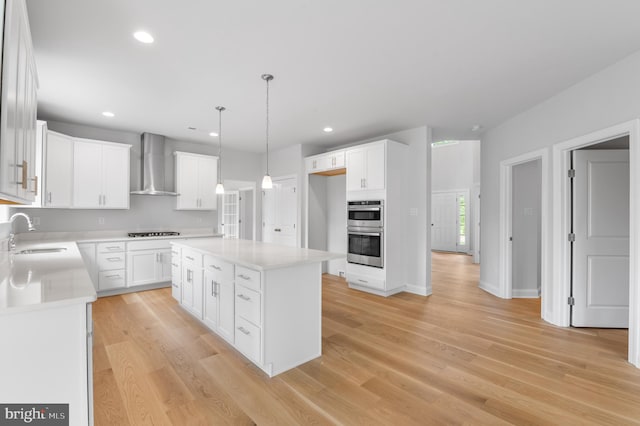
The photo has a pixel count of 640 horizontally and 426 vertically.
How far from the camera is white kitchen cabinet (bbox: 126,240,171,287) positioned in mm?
4715

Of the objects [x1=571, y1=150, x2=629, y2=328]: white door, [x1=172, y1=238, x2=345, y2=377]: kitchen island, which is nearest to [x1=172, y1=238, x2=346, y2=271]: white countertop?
[x1=172, y1=238, x2=345, y2=377]: kitchen island

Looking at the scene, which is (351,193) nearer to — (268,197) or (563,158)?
(268,197)

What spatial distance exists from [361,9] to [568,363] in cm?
328

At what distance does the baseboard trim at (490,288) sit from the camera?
4.65 m

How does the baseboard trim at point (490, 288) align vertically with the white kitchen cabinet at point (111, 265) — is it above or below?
below

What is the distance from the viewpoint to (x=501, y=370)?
248cm

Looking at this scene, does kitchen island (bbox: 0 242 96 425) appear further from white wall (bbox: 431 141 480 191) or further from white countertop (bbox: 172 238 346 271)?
white wall (bbox: 431 141 480 191)

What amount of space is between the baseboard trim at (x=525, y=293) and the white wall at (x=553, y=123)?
11.2 inches

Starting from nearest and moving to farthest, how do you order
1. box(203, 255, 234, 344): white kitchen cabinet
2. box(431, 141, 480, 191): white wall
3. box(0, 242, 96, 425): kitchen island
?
box(0, 242, 96, 425): kitchen island < box(203, 255, 234, 344): white kitchen cabinet < box(431, 141, 480, 191): white wall

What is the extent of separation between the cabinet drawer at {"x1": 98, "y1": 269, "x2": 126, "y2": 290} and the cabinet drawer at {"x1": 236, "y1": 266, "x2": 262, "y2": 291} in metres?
3.01

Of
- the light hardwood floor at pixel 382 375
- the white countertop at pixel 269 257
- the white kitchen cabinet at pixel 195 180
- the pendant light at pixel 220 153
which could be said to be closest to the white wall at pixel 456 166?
the light hardwood floor at pixel 382 375

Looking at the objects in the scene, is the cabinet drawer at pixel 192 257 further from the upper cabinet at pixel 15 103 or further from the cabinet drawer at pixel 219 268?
the upper cabinet at pixel 15 103

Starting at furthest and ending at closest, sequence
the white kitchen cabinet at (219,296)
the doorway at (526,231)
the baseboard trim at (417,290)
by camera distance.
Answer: the baseboard trim at (417,290) < the doorway at (526,231) < the white kitchen cabinet at (219,296)

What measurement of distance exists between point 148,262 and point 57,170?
178cm
